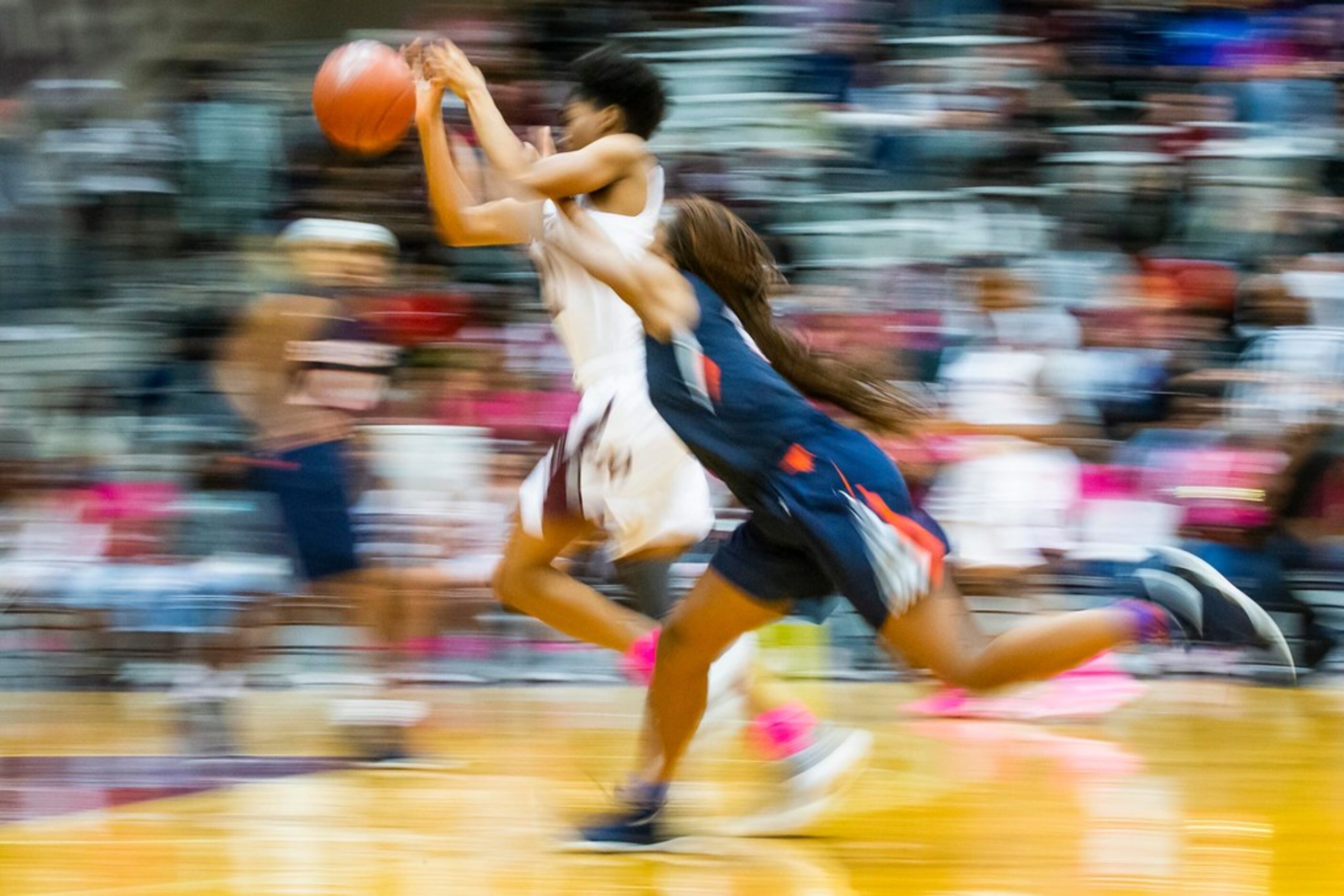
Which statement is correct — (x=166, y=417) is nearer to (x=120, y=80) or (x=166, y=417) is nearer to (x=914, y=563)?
(x=120, y=80)

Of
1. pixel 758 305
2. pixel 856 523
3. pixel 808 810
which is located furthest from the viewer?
pixel 808 810

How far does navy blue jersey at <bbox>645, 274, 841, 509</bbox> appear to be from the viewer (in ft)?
13.2

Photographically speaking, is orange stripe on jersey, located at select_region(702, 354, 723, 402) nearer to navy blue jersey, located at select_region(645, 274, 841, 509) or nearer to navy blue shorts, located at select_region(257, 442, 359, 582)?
navy blue jersey, located at select_region(645, 274, 841, 509)

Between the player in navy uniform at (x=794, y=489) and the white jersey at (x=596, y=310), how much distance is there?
0.60 m

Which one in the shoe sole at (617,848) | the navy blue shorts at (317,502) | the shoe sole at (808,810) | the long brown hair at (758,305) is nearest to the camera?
the long brown hair at (758,305)

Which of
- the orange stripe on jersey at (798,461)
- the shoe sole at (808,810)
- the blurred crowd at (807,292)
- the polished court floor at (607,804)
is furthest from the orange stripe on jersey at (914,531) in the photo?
the blurred crowd at (807,292)

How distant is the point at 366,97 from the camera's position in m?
5.01

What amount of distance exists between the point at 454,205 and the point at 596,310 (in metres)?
0.45

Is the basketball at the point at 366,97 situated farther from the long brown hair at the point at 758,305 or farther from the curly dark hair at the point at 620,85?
the long brown hair at the point at 758,305

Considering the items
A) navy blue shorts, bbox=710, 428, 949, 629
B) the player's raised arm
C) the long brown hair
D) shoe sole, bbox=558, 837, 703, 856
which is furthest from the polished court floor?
the player's raised arm

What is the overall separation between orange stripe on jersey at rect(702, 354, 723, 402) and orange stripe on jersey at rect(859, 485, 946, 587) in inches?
14.0

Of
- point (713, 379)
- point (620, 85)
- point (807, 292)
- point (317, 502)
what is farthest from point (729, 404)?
point (807, 292)

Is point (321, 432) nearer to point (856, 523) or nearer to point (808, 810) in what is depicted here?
point (808, 810)

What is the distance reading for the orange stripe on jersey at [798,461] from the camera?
13.2 ft
